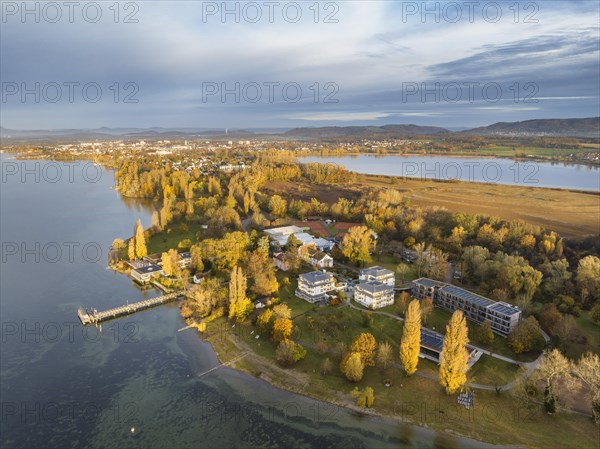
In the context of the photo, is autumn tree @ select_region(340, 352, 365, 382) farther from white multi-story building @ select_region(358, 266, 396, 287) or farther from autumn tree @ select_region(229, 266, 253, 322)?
white multi-story building @ select_region(358, 266, 396, 287)

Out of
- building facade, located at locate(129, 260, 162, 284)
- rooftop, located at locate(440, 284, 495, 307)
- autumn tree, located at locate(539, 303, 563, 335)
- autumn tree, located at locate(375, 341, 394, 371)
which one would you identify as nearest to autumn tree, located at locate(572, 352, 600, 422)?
autumn tree, located at locate(539, 303, 563, 335)

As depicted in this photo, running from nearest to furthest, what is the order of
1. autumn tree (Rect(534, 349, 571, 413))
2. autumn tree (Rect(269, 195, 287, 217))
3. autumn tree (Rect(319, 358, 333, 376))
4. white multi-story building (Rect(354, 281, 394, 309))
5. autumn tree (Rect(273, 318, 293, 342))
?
autumn tree (Rect(534, 349, 571, 413)), autumn tree (Rect(319, 358, 333, 376)), autumn tree (Rect(273, 318, 293, 342)), white multi-story building (Rect(354, 281, 394, 309)), autumn tree (Rect(269, 195, 287, 217))

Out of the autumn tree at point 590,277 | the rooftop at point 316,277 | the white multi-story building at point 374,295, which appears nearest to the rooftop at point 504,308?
the white multi-story building at point 374,295

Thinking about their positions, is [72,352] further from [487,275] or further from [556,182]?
[556,182]

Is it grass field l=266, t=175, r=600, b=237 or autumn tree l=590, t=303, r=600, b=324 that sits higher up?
grass field l=266, t=175, r=600, b=237

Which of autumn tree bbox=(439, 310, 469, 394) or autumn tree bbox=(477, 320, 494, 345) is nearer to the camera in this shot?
autumn tree bbox=(439, 310, 469, 394)

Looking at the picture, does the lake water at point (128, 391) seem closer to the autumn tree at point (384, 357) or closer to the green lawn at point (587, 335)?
the autumn tree at point (384, 357)

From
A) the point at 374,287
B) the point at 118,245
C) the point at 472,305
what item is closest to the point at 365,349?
the point at 374,287
